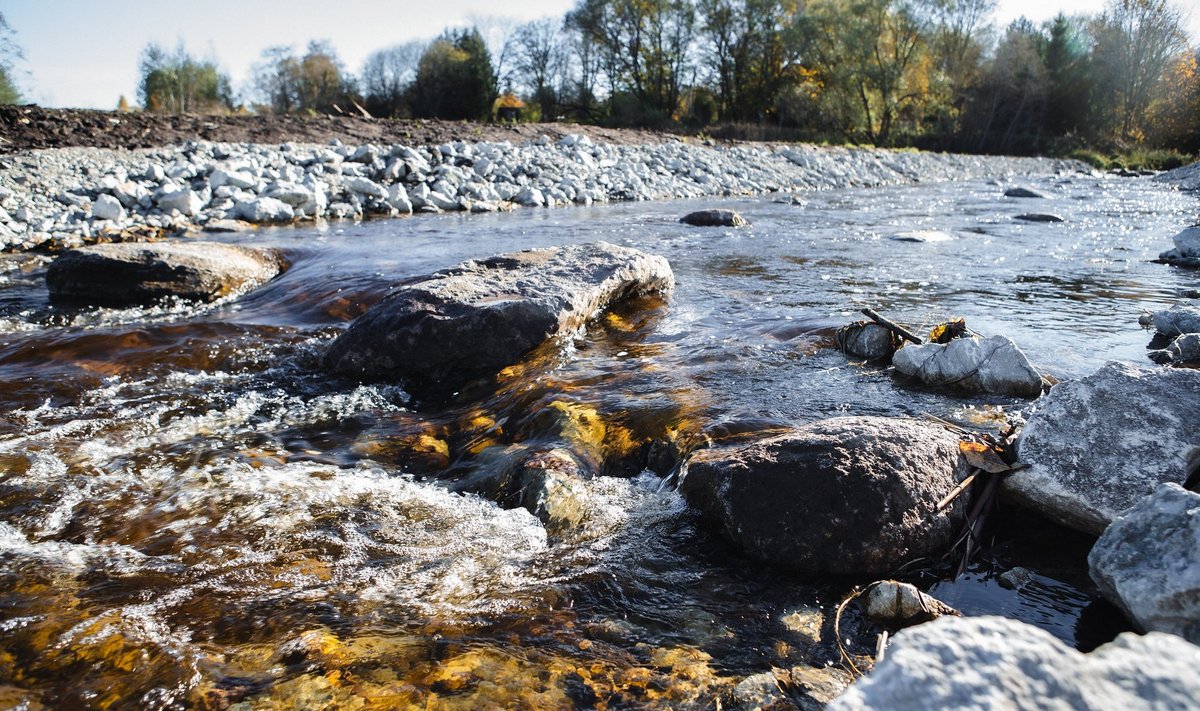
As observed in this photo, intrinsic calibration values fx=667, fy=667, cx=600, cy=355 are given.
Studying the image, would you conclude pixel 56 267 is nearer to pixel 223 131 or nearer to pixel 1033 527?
pixel 1033 527

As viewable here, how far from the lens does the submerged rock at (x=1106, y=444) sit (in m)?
1.97

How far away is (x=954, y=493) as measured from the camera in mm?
2062

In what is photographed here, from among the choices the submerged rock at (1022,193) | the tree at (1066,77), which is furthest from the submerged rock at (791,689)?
the tree at (1066,77)

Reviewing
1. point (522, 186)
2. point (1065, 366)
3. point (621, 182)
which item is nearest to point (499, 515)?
point (1065, 366)

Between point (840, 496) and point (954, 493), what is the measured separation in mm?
387

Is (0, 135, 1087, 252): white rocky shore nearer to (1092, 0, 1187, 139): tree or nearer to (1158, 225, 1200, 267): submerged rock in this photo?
(1158, 225, 1200, 267): submerged rock

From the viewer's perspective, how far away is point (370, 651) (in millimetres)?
1634

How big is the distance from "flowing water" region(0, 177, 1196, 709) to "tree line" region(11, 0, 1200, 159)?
29595mm

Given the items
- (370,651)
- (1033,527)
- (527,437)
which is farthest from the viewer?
(527,437)

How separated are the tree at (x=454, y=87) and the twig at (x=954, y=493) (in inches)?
1253

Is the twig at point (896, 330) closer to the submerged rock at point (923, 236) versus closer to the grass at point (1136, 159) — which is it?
the submerged rock at point (923, 236)

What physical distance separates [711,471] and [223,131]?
52.1 feet

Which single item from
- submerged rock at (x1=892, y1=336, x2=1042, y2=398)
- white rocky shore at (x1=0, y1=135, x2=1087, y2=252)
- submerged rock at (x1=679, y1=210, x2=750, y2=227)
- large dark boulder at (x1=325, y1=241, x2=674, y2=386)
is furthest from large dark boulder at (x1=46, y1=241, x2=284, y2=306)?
submerged rock at (x1=679, y1=210, x2=750, y2=227)

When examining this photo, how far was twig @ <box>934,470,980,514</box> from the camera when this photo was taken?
6.61ft
